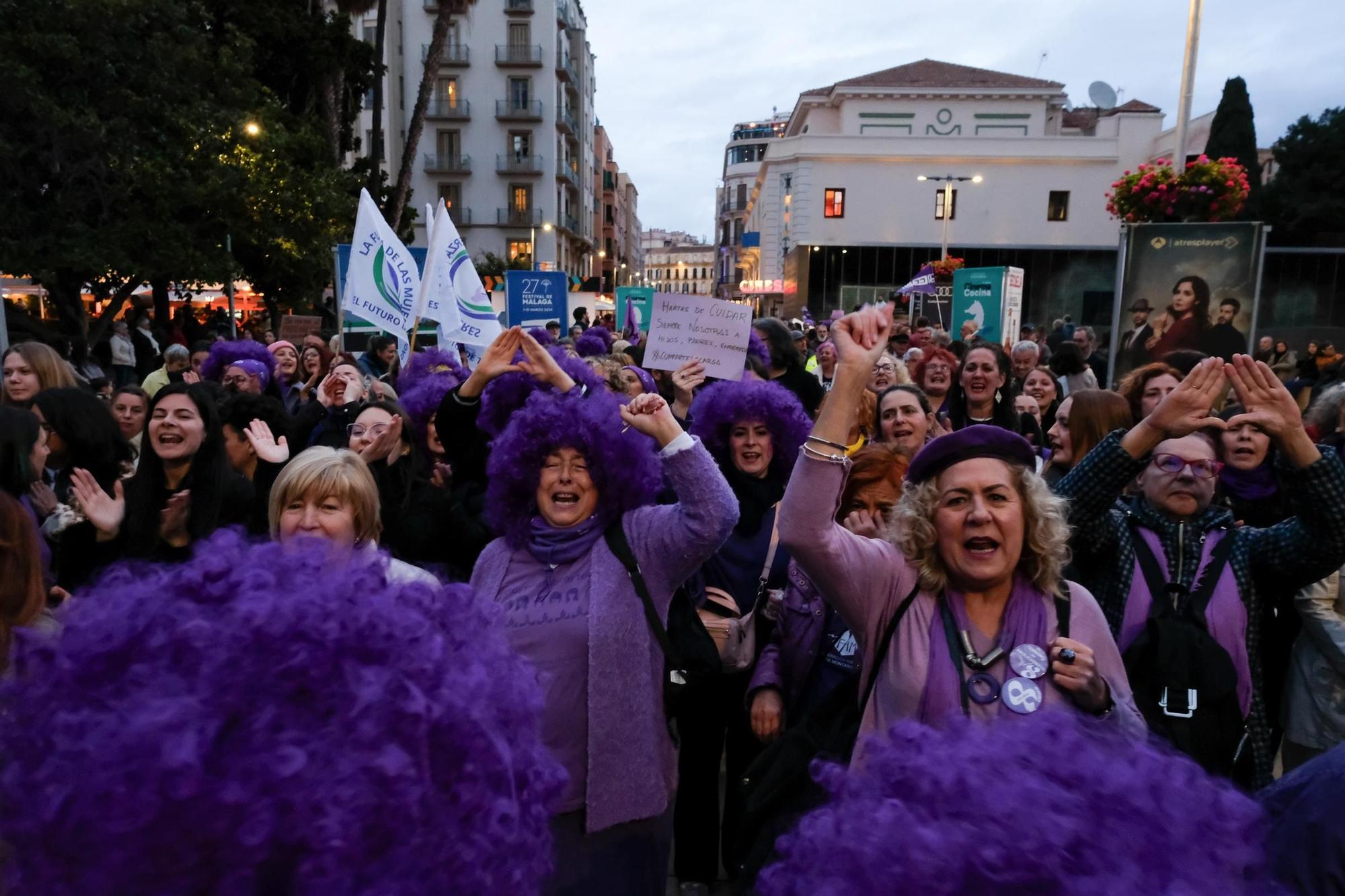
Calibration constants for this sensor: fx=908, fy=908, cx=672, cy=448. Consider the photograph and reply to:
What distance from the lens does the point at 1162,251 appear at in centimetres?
889

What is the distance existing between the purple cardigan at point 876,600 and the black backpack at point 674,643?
491 millimetres

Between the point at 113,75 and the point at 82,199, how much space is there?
201 cm

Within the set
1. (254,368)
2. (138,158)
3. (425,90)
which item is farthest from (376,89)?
(254,368)

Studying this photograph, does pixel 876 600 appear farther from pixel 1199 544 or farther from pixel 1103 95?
pixel 1103 95

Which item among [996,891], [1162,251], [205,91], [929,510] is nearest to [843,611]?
[929,510]

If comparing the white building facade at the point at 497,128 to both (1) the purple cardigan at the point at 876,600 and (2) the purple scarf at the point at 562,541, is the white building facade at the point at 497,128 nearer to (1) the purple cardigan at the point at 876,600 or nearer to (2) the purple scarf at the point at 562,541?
(2) the purple scarf at the point at 562,541

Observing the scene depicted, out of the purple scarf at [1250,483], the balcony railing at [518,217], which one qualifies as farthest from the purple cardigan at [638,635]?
the balcony railing at [518,217]

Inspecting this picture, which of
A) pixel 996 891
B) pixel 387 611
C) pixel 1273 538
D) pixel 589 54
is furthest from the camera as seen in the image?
pixel 589 54

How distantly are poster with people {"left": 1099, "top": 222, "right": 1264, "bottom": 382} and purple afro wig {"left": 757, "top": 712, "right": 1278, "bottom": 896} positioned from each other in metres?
8.65

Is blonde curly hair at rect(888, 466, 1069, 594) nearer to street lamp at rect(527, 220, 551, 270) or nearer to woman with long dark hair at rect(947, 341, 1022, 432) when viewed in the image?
woman with long dark hair at rect(947, 341, 1022, 432)

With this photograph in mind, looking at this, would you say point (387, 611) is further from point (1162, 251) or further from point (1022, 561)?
point (1162, 251)

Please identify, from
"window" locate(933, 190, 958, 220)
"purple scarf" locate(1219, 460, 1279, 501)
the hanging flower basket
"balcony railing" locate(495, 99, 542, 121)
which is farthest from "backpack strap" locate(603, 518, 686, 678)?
"balcony railing" locate(495, 99, 542, 121)

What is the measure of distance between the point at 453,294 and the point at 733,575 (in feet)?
14.1

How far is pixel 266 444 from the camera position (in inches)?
155
